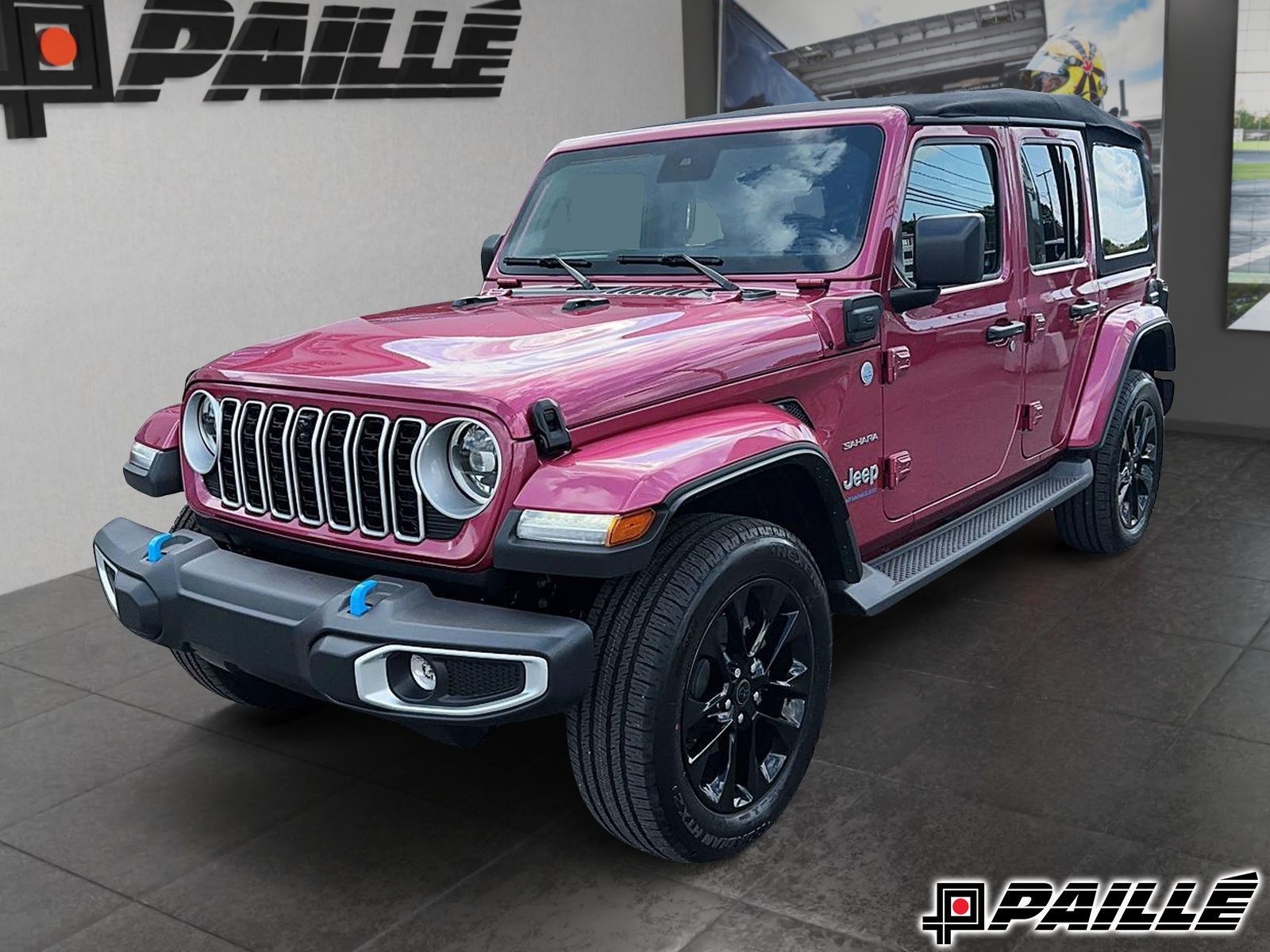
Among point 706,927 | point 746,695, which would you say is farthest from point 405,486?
point 706,927

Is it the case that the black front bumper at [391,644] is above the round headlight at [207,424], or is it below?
below

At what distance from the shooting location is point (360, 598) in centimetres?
284

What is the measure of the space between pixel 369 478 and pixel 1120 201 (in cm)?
370

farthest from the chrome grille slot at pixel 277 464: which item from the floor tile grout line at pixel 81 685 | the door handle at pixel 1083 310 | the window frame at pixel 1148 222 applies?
the window frame at pixel 1148 222

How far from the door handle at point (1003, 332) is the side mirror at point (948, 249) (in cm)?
66

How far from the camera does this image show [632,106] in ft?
29.0

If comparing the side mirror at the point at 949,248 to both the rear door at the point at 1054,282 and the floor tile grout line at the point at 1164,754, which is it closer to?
the rear door at the point at 1054,282

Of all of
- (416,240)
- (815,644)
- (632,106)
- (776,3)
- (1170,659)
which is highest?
(776,3)

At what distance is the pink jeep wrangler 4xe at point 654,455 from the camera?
2.83 meters

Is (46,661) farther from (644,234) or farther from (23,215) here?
(644,234)

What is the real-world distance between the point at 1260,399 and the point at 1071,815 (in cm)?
508

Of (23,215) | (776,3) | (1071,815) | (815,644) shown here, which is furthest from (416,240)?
(1071,815)

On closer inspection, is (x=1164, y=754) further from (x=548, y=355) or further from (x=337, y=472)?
(x=337, y=472)

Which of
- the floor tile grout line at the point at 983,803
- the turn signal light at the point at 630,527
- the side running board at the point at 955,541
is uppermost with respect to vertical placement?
the turn signal light at the point at 630,527
